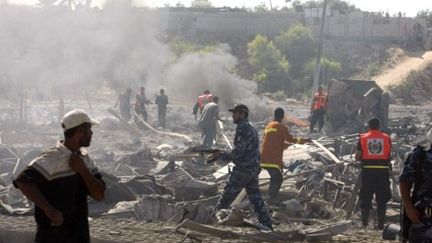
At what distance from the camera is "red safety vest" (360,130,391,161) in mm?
9609

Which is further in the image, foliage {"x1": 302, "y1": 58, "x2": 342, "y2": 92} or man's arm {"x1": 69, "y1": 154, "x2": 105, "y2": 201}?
foliage {"x1": 302, "y1": 58, "x2": 342, "y2": 92}

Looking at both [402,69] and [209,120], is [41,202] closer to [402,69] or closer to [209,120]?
[209,120]

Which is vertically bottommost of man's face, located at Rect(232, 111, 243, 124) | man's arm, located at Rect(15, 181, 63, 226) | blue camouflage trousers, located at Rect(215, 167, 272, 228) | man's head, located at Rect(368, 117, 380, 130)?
blue camouflage trousers, located at Rect(215, 167, 272, 228)

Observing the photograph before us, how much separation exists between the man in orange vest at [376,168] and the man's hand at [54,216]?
582 cm

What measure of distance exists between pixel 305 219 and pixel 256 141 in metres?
1.49

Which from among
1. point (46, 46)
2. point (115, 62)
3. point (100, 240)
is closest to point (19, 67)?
point (46, 46)

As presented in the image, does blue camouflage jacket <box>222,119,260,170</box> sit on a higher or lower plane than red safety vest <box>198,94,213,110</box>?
higher

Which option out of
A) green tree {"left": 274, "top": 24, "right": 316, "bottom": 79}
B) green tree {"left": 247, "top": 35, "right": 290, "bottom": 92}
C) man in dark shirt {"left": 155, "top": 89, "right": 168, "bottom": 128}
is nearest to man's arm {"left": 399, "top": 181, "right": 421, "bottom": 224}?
man in dark shirt {"left": 155, "top": 89, "right": 168, "bottom": 128}

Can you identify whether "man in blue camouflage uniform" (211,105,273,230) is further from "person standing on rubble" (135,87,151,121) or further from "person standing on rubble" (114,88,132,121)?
"person standing on rubble" (114,88,132,121)

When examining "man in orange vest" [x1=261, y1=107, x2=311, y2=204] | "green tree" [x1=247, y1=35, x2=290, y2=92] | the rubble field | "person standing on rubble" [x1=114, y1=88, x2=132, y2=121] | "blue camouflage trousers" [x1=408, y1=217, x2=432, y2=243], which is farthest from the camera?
"green tree" [x1=247, y1=35, x2=290, y2=92]

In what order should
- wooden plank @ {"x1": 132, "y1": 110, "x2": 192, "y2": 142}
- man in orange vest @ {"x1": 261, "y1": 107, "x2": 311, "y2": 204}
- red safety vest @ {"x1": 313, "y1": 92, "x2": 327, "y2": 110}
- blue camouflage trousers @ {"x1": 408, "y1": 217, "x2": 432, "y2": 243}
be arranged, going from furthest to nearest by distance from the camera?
red safety vest @ {"x1": 313, "y1": 92, "x2": 327, "y2": 110}, wooden plank @ {"x1": 132, "y1": 110, "x2": 192, "y2": 142}, man in orange vest @ {"x1": 261, "y1": 107, "x2": 311, "y2": 204}, blue camouflage trousers @ {"x1": 408, "y1": 217, "x2": 432, "y2": 243}

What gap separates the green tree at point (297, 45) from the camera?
2044 inches

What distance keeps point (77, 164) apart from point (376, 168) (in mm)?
5842

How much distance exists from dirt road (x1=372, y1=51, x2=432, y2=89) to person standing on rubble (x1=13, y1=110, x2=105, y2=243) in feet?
137
